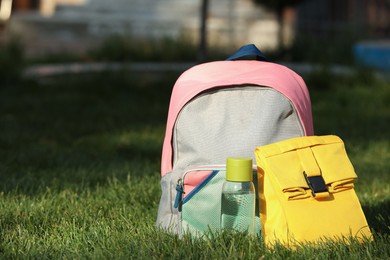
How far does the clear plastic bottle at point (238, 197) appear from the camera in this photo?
110 inches

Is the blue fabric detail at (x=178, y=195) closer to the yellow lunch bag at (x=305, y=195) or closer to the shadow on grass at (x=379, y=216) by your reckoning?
the yellow lunch bag at (x=305, y=195)

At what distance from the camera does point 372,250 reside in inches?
110

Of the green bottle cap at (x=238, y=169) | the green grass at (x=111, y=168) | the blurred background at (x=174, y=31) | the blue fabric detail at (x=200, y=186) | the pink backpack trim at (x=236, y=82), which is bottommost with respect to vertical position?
the blurred background at (x=174, y=31)

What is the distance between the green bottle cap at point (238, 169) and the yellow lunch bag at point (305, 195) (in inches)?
3.2

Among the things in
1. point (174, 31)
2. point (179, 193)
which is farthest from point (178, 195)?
point (174, 31)

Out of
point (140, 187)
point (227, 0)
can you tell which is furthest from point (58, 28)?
point (140, 187)

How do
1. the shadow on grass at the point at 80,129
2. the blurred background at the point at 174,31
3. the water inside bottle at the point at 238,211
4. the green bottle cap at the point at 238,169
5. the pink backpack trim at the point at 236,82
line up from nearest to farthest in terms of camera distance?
the green bottle cap at the point at 238,169 → the water inside bottle at the point at 238,211 → the pink backpack trim at the point at 236,82 → the shadow on grass at the point at 80,129 → the blurred background at the point at 174,31

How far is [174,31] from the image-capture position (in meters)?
15.0

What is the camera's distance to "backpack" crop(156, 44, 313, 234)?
9.70 feet

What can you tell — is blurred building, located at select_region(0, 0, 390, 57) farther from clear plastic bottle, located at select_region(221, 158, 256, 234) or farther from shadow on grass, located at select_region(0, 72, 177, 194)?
clear plastic bottle, located at select_region(221, 158, 256, 234)

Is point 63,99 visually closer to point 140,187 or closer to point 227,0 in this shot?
point 140,187

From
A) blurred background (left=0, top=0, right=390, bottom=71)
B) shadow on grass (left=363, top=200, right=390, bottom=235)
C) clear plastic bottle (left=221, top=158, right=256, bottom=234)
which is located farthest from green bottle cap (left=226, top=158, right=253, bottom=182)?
blurred background (left=0, top=0, right=390, bottom=71)

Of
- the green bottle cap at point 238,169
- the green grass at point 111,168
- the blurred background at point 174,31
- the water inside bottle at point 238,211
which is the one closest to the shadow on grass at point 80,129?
the green grass at point 111,168

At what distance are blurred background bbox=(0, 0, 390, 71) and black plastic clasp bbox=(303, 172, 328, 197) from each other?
8.97 meters
